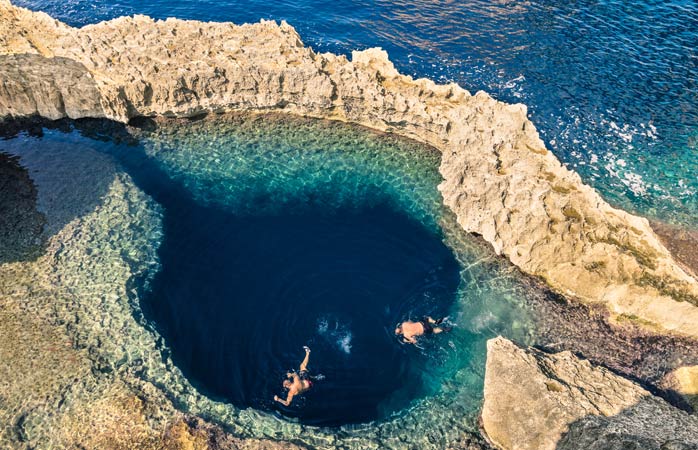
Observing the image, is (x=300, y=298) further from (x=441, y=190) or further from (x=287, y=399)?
(x=441, y=190)

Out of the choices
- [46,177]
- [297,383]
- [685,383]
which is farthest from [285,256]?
[685,383]

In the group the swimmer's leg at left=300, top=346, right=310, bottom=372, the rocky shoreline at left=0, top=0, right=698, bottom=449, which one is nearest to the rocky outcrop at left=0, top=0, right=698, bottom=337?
the rocky shoreline at left=0, top=0, right=698, bottom=449

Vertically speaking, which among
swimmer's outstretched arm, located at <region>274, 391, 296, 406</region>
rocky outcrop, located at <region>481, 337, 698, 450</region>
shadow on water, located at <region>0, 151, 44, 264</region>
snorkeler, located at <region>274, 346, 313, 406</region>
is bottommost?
swimmer's outstretched arm, located at <region>274, 391, 296, 406</region>

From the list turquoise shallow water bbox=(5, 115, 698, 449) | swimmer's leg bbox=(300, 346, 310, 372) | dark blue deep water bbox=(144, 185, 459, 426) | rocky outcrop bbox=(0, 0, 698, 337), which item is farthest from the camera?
rocky outcrop bbox=(0, 0, 698, 337)

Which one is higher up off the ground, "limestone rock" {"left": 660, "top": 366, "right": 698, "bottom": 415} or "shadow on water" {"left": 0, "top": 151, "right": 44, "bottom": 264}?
"shadow on water" {"left": 0, "top": 151, "right": 44, "bottom": 264}

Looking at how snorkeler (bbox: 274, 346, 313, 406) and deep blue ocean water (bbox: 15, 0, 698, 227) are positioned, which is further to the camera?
deep blue ocean water (bbox: 15, 0, 698, 227)

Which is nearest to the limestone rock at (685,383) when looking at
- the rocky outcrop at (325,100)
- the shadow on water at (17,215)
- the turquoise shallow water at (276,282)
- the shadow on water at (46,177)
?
the turquoise shallow water at (276,282)

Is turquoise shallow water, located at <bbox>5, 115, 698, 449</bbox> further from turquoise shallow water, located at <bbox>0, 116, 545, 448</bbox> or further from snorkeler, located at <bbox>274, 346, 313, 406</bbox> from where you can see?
snorkeler, located at <bbox>274, 346, 313, 406</bbox>
